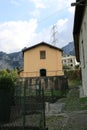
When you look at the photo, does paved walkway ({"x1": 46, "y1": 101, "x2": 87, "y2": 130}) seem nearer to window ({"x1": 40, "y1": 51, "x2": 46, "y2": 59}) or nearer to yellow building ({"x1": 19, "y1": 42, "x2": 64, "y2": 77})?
yellow building ({"x1": 19, "y1": 42, "x2": 64, "y2": 77})

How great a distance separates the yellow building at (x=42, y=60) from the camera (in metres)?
63.2

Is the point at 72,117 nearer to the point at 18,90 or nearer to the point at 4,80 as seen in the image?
the point at 4,80

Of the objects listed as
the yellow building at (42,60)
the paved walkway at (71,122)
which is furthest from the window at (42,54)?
the paved walkway at (71,122)

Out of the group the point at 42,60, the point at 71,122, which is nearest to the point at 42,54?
the point at 42,60

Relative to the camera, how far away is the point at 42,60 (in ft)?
210

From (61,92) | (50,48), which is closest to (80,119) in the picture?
(61,92)

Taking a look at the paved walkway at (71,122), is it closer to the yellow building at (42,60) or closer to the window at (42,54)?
the yellow building at (42,60)

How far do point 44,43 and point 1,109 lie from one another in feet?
161

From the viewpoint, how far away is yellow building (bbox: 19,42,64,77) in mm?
63219

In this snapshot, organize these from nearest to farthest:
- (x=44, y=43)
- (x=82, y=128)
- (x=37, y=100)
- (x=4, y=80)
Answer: (x=82, y=128)
(x=37, y=100)
(x=4, y=80)
(x=44, y=43)

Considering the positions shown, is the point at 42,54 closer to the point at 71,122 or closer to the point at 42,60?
the point at 42,60

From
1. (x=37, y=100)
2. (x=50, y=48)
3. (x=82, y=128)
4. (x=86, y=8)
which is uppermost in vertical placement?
(x=50, y=48)

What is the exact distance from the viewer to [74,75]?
67.3 m

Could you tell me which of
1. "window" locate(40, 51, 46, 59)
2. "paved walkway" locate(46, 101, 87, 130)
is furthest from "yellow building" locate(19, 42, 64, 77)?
"paved walkway" locate(46, 101, 87, 130)
